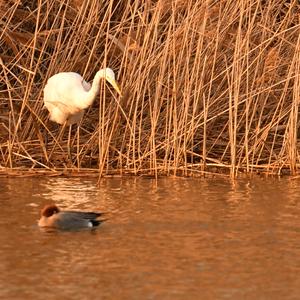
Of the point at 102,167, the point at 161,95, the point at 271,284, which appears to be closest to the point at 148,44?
the point at 161,95

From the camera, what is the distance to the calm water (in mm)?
5414

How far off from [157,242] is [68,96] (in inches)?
162

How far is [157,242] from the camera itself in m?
6.55

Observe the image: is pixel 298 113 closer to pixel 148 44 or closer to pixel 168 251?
pixel 148 44

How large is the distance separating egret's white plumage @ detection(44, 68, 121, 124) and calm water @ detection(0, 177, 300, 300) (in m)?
1.15

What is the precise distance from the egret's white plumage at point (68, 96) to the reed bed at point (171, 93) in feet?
0.51

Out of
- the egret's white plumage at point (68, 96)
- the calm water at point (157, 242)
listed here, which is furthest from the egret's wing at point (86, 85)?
the calm water at point (157, 242)

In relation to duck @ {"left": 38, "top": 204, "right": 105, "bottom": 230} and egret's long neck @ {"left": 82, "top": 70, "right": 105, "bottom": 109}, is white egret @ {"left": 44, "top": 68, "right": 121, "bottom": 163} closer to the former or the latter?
egret's long neck @ {"left": 82, "top": 70, "right": 105, "bottom": 109}

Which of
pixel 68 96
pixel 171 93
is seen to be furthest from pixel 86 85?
pixel 171 93

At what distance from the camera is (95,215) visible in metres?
6.88

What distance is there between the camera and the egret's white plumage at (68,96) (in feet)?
32.9

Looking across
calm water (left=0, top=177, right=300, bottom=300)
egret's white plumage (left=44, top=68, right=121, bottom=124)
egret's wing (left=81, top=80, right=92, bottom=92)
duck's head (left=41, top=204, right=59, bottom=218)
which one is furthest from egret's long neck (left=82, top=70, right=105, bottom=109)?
duck's head (left=41, top=204, right=59, bottom=218)

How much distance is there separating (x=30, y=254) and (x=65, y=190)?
2429 millimetres

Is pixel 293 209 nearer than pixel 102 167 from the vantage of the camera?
Yes
